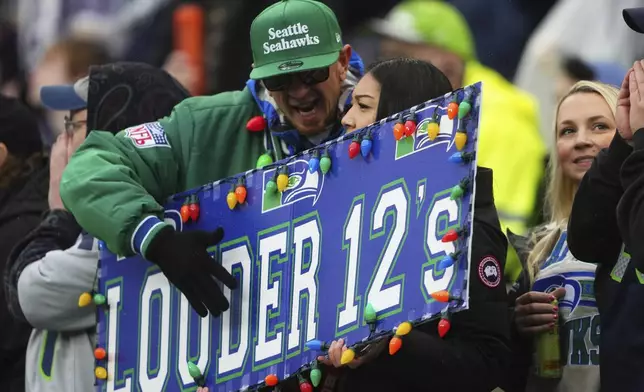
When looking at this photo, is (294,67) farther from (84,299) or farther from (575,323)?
(575,323)

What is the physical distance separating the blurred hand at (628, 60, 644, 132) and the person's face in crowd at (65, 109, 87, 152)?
2229 millimetres

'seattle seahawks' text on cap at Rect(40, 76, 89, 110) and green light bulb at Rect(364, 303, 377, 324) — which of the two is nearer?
green light bulb at Rect(364, 303, 377, 324)

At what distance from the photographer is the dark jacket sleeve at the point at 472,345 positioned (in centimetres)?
511

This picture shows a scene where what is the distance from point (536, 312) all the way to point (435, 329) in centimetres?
38

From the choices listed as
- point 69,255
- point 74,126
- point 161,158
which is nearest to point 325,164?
point 161,158

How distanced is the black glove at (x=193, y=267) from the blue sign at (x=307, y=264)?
37 mm

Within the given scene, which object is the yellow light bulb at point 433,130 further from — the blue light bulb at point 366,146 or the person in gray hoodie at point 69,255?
the person in gray hoodie at point 69,255

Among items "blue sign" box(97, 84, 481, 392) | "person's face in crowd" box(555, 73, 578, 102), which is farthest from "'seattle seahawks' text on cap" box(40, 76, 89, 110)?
"person's face in crowd" box(555, 73, 578, 102)

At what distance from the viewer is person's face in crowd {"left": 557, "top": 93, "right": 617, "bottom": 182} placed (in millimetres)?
5645

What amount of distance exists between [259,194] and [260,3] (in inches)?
226

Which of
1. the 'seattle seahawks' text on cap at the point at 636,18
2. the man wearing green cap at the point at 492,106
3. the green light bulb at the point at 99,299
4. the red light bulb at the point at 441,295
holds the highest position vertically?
the 'seattle seahawks' text on cap at the point at 636,18

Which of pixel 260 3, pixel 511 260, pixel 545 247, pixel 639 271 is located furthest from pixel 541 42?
pixel 639 271

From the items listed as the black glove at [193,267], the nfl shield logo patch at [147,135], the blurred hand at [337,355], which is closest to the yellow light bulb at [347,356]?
the blurred hand at [337,355]

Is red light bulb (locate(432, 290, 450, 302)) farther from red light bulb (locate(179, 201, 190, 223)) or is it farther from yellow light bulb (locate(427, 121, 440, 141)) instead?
red light bulb (locate(179, 201, 190, 223))
